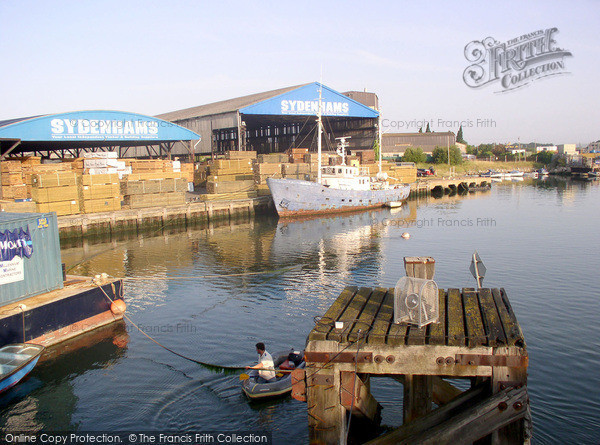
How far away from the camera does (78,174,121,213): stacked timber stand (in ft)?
121

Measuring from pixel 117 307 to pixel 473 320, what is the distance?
1291 cm

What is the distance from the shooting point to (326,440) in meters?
7.53

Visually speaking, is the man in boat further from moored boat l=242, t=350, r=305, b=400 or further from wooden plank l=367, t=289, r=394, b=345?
wooden plank l=367, t=289, r=394, b=345

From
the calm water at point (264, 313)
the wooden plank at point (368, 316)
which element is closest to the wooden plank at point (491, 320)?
the wooden plank at point (368, 316)

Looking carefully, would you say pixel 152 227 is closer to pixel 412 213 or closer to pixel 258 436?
pixel 412 213

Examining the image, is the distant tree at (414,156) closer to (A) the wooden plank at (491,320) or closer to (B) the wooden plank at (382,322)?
(A) the wooden plank at (491,320)

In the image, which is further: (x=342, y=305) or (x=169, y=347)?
(x=169, y=347)

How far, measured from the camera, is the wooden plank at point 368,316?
25.2 feet

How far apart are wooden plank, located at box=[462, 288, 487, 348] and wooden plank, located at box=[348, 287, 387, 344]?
156 centimetres

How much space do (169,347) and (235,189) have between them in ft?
112

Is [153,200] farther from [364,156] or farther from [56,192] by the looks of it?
[364,156]

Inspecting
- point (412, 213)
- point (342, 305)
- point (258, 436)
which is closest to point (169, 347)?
point (258, 436)

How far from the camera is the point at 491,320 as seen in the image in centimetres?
811

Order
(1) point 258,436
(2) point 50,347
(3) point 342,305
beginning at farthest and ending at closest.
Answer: (2) point 50,347
(1) point 258,436
(3) point 342,305
